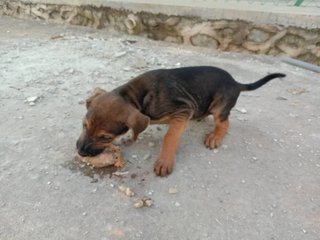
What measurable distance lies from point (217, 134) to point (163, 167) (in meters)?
0.69

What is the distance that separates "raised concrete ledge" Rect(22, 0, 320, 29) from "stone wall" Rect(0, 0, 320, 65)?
7 cm

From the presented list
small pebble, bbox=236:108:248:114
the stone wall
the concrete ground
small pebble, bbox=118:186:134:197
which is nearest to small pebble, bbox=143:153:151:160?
the concrete ground

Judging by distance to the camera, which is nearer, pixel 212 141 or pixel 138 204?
pixel 138 204

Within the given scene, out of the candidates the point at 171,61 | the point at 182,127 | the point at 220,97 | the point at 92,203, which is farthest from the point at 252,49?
the point at 92,203

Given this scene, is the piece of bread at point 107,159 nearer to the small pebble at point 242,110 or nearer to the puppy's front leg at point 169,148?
the puppy's front leg at point 169,148

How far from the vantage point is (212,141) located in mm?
3402

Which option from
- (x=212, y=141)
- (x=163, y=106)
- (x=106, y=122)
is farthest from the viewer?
(x=212, y=141)

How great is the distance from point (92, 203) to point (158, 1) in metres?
3.86

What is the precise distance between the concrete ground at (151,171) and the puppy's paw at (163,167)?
55mm

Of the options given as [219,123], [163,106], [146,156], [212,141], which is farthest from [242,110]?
[146,156]

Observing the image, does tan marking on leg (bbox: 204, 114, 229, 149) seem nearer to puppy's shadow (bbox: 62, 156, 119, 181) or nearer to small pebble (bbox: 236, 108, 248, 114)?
small pebble (bbox: 236, 108, 248, 114)

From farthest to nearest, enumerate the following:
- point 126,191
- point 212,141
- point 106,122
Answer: point 212,141 < point 126,191 < point 106,122

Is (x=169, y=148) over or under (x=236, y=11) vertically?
under

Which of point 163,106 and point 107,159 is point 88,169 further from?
point 163,106
